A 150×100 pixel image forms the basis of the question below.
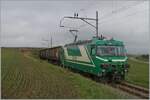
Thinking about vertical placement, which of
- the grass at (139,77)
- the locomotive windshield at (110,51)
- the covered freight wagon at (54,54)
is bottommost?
the grass at (139,77)

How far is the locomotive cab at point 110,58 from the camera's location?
15938 mm

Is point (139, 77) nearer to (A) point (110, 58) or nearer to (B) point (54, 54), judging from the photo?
(A) point (110, 58)

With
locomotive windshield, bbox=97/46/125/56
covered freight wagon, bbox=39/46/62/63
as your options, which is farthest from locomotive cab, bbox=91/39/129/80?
covered freight wagon, bbox=39/46/62/63

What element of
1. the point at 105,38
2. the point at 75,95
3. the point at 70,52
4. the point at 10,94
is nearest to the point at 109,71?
the point at 105,38

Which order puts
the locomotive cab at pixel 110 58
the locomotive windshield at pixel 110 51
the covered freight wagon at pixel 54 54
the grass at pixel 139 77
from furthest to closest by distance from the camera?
1. the covered freight wagon at pixel 54 54
2. the locomotive windshield at pixel 110 51
3. the locomotive cab at pixel 110 58
4. the grass at pixel 139 77

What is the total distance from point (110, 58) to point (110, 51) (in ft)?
1.92

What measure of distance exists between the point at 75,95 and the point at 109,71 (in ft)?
18.8

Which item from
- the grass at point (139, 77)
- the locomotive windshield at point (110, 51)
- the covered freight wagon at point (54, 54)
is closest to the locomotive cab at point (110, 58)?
the locomotive windshield at point (110, 51)

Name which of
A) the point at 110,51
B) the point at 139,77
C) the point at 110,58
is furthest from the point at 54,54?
the point at 110,58

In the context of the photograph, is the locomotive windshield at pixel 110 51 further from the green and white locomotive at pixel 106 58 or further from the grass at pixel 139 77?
the grass at pixel 139 77

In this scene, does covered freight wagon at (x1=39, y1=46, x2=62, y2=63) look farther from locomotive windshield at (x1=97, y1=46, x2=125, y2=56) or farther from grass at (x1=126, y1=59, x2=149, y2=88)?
locomotive windshield at (x1=97, y1=46, x2=125, y2=56)

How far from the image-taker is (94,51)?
1655 cm

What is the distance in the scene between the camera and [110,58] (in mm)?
16234

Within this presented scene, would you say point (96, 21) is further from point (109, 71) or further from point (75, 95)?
point (75, 95)
